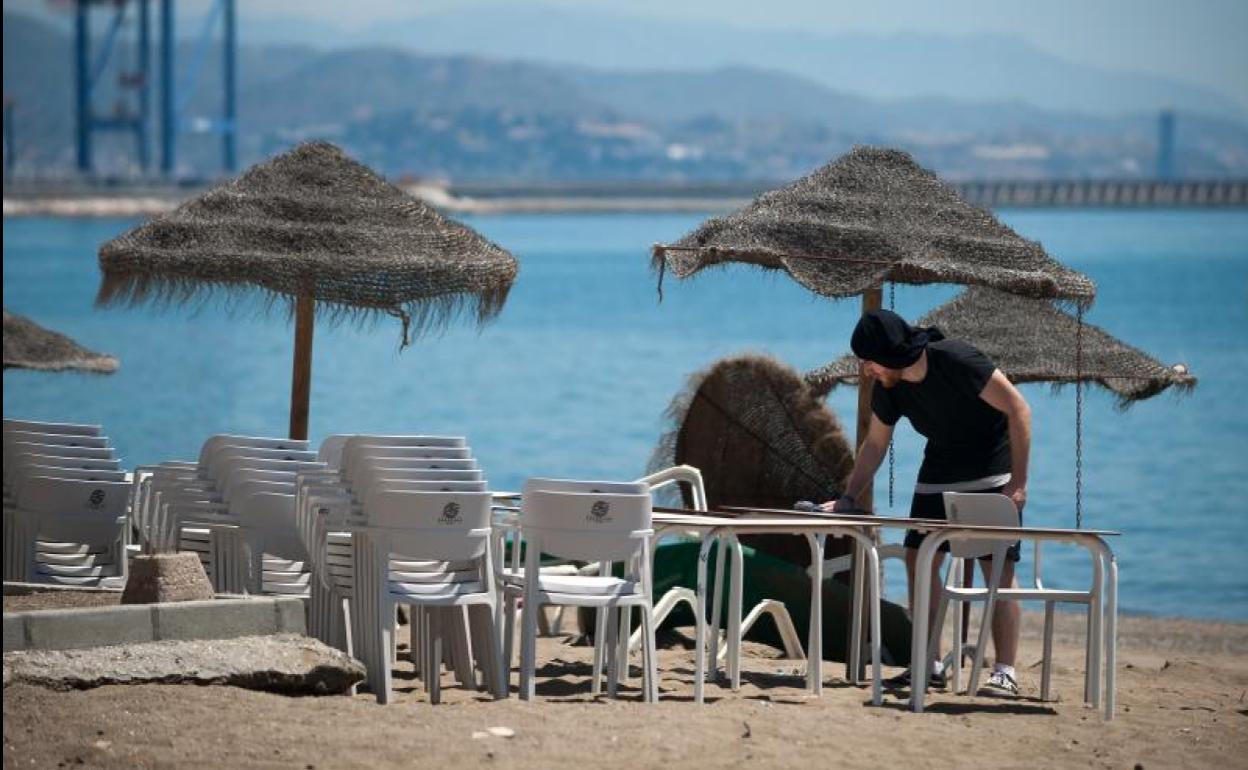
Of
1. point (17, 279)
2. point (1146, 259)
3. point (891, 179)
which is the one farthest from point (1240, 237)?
point (891, 179)

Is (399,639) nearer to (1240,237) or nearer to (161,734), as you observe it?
(161,734)

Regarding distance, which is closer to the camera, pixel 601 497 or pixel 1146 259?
pixel 601 497

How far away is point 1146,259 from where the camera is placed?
96812 mm

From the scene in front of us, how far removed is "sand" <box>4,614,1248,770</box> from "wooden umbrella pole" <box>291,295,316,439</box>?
87.1 inches

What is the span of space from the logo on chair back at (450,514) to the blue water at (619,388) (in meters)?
2.46

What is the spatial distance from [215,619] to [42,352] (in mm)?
7595

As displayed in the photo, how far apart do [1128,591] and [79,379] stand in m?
28.0

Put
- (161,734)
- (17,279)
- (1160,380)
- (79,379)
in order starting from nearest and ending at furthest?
(161,734) → (1160,380) → (79,379) → (17,279)

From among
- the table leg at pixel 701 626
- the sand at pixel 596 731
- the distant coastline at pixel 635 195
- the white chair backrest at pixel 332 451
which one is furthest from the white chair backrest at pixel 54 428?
the distant coastline at pixel 635 195

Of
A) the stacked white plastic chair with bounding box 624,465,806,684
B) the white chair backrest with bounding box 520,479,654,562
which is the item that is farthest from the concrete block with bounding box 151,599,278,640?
the stacked white plastic chair with bounding box 624,465,806,684

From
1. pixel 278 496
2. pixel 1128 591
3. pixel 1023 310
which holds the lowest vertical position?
pixel 1128 591

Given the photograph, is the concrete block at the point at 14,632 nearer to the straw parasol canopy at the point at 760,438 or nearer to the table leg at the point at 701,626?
the table leg at the point at 701,626

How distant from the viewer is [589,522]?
6.64m

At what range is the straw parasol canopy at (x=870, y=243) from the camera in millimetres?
8188
